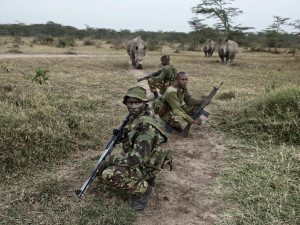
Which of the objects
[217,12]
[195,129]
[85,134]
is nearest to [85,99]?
[85,134]

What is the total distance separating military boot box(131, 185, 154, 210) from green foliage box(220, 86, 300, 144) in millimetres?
2442

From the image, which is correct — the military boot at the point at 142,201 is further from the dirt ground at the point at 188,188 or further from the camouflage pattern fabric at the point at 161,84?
the camouflage pattern fabric at the point at 161,84

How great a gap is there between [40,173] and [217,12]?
1817 cm

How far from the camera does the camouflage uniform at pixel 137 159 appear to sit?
241 centimetres

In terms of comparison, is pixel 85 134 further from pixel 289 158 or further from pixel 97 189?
pixel 289 158

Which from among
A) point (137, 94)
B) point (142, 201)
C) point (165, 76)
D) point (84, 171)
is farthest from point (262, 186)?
point (165, 76)

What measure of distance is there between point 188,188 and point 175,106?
1.66 metres

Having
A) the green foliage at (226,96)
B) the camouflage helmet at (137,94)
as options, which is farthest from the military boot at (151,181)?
the green foliage at (226,96)

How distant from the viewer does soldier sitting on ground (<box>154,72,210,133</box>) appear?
4.34m

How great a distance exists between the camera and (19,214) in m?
2.49

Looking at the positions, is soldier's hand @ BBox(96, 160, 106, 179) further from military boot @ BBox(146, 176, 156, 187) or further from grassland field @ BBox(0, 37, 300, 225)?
military boot @ BBox(146, 176, 156, 187)

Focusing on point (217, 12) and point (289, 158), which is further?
point (217, 12)

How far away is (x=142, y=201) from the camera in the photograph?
2676mm

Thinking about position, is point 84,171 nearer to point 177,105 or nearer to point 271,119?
point 177,105
